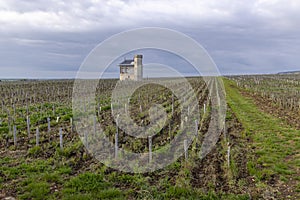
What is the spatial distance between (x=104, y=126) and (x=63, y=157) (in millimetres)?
4069

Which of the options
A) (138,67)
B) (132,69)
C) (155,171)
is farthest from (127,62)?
(155,171)

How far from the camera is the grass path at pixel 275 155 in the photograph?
7.02 meters

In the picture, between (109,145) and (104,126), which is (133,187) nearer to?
(109,145)

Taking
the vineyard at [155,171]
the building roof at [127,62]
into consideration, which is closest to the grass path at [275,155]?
the vineyard at [155,171]

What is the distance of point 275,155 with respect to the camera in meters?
9.18

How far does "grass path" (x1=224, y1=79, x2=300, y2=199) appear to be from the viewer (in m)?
7.02

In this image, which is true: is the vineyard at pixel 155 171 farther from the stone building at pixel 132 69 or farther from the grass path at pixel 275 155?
the stone building at pixel 132 69

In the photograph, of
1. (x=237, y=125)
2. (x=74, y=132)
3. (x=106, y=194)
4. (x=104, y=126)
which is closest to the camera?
(x=106, y=194)

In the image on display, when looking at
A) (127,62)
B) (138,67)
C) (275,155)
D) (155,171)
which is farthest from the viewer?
(127,62)

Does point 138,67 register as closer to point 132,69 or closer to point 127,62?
point 132,69

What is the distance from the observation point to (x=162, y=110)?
1720cm

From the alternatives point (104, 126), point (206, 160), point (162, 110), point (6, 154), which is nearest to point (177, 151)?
point (206, 160)

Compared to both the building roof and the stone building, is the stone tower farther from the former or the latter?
the building roof

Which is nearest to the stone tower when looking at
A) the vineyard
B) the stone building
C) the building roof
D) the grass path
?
the stone building
